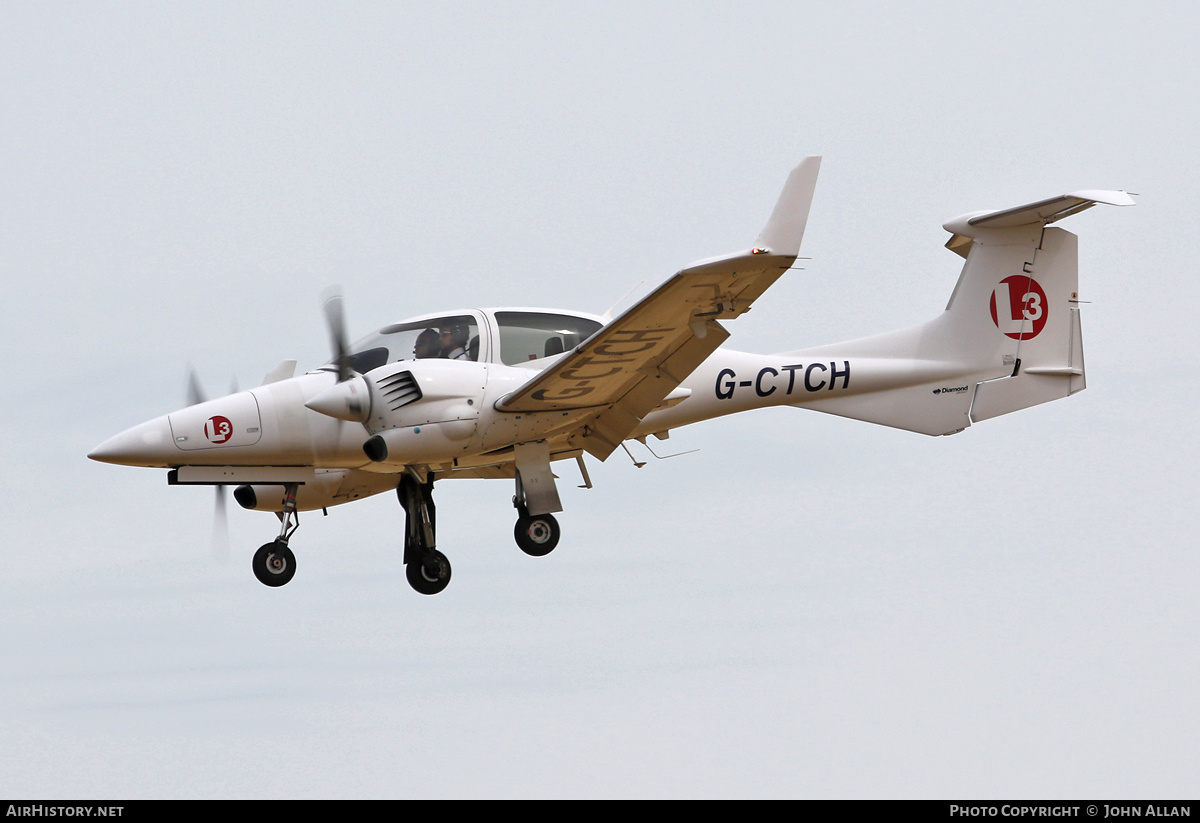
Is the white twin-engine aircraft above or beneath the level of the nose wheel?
above

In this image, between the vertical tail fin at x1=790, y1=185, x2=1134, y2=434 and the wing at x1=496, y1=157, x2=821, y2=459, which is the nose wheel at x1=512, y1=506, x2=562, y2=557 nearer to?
the wing at x1=496, y1=157, x2=821, y2=459

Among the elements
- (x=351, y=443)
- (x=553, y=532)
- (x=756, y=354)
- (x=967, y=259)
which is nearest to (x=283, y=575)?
(x=351, y=443)

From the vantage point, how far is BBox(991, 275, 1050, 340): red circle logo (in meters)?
21.9

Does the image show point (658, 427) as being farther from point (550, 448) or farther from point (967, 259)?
point (967, 259)

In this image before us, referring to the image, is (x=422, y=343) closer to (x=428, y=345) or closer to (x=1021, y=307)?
(x=428, y=345)

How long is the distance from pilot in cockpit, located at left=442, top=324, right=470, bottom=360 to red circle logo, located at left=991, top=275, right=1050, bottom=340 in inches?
303

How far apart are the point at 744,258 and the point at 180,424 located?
7.29m

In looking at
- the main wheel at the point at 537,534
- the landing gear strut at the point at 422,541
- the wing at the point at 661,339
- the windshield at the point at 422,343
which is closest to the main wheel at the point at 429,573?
the landing gear strut at the point at 422,541

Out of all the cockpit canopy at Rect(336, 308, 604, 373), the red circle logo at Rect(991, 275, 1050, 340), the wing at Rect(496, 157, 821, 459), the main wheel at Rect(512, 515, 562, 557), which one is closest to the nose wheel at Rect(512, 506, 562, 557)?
the main wheel at Rect(512, 515, 562, 557)

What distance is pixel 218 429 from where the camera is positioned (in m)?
18.9

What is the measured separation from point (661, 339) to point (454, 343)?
106 inches

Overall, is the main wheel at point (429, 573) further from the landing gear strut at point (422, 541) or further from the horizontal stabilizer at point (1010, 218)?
the horizontal stabilizer at point (1010, 218)

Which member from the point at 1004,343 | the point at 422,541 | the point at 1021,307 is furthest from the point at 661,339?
the point at 1021,307

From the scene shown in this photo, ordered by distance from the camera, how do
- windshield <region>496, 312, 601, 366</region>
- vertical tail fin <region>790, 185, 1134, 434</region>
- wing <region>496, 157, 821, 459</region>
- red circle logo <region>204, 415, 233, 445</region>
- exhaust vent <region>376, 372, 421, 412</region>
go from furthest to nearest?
vertical tail fin <region>790, 185, 1134, 434</region>
windshield <region>496, 312, 601, 366</region>
red circle logo <region>204, 415, 233, 445</region>
exhaust vent <region>376, 372, 421, 412</region>
wing <region>496, 157, 821, 459</region>
